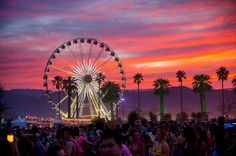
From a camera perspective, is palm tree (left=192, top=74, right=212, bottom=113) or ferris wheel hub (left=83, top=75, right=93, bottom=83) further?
palm tree (left=192, top=74, right=212, bottom=113)

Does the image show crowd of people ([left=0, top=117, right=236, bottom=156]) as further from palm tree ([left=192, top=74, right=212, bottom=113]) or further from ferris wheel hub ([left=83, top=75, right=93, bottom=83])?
palm tree ([left=192, top=74, right=212, bottom=113])

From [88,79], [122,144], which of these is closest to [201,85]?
[88,79]

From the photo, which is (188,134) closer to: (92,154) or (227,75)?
(92,154)

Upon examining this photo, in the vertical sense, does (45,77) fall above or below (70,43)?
below

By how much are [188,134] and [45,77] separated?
2194 inches

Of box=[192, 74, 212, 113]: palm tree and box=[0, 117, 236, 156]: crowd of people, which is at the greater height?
box=[192, 74, 212, 113]: palm tree

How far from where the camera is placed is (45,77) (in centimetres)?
6738

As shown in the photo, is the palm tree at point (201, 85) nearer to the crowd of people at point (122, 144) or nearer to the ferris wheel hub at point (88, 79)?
the ferris wheel hub at point (88, 79)

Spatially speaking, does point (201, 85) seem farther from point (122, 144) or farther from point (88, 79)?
point (122, 144)

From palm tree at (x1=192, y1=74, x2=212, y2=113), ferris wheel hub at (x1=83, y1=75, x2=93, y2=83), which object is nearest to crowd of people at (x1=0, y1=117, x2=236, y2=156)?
ferris wheel hub at (x1=83, y1=75, x2=93, y2=83)

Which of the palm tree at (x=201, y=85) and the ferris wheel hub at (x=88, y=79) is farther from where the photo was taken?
the palm tree at (x=201, y=85)

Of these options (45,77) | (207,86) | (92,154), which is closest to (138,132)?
(92,154)

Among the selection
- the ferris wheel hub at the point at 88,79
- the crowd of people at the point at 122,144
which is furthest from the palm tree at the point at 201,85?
the crowd of people at the point at 122,144

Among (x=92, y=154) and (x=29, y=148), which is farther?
(x=92, y=154)
